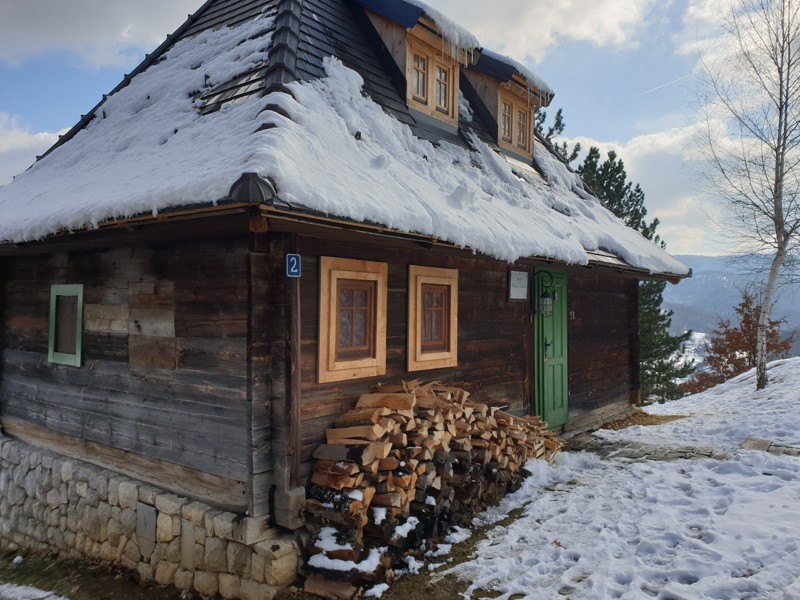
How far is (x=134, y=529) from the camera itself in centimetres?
554

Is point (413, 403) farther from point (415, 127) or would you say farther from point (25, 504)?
point (25, 504)

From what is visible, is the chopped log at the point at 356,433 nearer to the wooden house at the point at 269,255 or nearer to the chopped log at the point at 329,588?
the wooden house at the point at 269,255

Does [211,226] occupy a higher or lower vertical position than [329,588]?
higher

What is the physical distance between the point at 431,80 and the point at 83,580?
24.4ft

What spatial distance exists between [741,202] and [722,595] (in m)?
13.0

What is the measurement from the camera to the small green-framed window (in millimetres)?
6488

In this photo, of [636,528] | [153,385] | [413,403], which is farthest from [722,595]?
A: [153,385]

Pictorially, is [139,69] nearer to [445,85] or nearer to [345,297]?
[445,85]

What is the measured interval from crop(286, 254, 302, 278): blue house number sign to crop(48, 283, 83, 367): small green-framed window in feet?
10.5

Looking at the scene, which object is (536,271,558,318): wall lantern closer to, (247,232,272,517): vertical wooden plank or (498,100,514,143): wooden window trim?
→ (498,100,514,143): wooden window trim

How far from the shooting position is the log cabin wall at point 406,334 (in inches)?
198

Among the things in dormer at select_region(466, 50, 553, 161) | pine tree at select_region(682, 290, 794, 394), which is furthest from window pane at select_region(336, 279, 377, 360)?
pine tree at select_region(682, 290, 794, 394)

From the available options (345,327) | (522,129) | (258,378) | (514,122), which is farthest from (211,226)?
(522,129)

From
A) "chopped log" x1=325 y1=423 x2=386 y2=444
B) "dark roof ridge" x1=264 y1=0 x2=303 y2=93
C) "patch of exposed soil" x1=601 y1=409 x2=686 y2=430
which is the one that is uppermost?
"dark roof ridge" x1=264 y1=0 x2=303 y2=93
